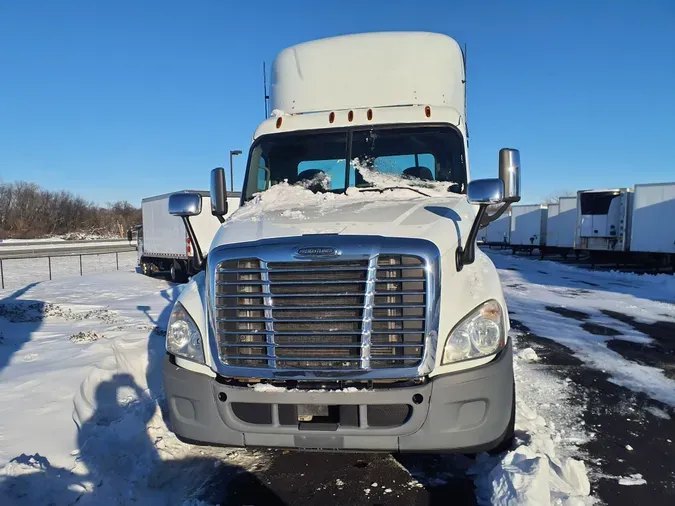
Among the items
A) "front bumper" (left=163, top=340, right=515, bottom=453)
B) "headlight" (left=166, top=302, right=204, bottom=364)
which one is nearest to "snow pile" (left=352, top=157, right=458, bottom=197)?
"front bumper" (left=163, top=340, right=515, bottom=453)

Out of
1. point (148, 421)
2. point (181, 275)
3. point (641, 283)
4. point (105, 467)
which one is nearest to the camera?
point (105, 467)

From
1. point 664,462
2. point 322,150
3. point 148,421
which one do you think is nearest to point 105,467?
point 148,421

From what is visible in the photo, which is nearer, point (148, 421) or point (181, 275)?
point (148, 421)

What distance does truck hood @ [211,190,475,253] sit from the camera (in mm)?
3119

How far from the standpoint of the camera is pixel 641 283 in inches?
650

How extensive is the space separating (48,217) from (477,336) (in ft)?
245

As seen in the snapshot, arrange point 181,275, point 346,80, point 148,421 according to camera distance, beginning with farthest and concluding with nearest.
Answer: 1. point 181,275
2. point 346,80
3. point 148,421

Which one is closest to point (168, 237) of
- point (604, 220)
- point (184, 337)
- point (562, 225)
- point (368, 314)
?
point (184, 337)

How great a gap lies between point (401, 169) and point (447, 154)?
488 millimetres

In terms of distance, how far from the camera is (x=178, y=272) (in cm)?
1966

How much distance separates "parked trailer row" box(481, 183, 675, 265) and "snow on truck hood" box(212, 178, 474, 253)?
55.5 feet

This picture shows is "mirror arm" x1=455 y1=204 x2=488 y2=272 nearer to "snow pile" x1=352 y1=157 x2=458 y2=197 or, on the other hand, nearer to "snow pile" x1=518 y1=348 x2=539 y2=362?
"snow pile" x1=352 y1=157 x2=458 y2=197

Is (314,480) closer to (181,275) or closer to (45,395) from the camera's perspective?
(45,395)

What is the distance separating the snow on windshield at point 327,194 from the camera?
Result: 13.3 feet
